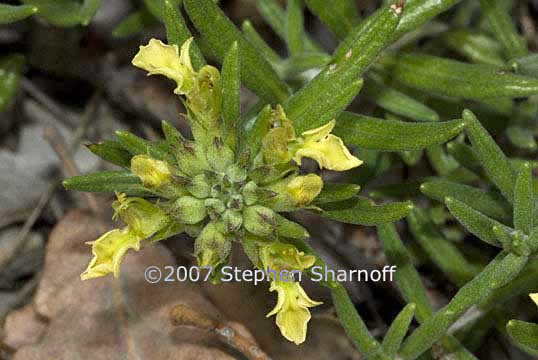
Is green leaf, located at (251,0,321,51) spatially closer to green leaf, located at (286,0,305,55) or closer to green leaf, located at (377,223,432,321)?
green leaf, located at (286,0,305,55)

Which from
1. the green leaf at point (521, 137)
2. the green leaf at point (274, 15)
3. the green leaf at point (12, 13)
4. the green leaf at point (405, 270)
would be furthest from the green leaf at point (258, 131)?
the green leaf at point (521, 137)

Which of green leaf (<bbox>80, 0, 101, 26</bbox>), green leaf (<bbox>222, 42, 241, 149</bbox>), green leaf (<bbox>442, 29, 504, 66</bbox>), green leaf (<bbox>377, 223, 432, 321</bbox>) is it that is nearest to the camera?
green leaf (<bbox>222, 42, 241, 149</bbox>)

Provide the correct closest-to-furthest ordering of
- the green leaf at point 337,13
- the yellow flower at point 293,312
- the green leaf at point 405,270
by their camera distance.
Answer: the yellow flower at point 293,312
the green leaf at point 405,270
the green leaf at point 337,13

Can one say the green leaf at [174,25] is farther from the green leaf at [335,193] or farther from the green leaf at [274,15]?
the green leaf at [274,15]

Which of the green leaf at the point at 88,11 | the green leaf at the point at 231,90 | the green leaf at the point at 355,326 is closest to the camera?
the green leaf at the point at 231,90

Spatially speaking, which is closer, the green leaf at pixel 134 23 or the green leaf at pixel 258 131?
the green leaf at pixel 258 131

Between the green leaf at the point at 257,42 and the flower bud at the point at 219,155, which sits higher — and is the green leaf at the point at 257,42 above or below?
below

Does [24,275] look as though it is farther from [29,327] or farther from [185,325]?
[185,325]

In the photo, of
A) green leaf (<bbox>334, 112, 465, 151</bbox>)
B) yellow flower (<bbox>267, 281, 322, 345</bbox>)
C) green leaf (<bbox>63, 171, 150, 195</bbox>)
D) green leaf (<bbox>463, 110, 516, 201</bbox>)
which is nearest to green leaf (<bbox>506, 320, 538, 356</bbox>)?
green leaf (<bbox>463, 110, 516, 201</bbox>)
